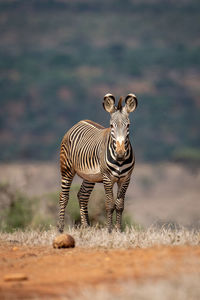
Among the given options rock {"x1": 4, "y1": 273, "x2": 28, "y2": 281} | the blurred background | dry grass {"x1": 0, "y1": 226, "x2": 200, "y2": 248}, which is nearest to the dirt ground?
rock {"x1": 4, "y1": 273, "x2": 28, "y2": 281}

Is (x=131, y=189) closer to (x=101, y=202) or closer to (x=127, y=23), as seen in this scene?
(x=101, y=202)

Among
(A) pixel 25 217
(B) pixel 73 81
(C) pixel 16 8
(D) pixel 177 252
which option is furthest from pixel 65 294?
(C) pixel 16 8

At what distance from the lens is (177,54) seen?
301ft

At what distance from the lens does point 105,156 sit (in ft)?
36.4

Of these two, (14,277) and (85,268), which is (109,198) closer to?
(85,268)

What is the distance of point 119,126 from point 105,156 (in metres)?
0.65

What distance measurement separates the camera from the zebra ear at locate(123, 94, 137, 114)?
11.2 meters

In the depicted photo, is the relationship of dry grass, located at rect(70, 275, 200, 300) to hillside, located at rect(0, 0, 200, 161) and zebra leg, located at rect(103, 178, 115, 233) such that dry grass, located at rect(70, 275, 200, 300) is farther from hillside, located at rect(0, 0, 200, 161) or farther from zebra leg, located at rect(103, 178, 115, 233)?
hillside, located at rect(0, 0, 200, 161)

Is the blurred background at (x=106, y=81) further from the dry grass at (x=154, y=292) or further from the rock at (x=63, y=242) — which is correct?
the dry grass at (x=154, y=292)

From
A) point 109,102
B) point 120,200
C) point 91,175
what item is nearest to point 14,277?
point 120,200

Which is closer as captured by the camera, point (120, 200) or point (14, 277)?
point (14, 277)

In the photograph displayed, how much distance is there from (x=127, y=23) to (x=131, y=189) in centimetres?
6487

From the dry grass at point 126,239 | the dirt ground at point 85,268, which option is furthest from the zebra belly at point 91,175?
the dirt ground at point 85,268

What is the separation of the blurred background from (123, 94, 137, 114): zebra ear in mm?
26102
